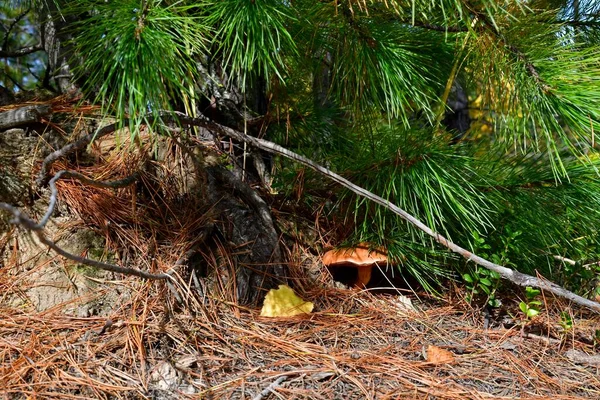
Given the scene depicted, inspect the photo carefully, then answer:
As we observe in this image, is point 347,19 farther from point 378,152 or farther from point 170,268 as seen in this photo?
point 170,268

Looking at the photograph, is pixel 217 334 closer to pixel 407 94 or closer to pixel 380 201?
pixel 380 201

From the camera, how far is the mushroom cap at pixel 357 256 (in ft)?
4.29

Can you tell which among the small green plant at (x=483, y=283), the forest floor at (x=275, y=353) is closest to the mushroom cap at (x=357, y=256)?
the forest floor at (x=275, y=353)

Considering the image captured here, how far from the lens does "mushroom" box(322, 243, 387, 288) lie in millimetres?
1311

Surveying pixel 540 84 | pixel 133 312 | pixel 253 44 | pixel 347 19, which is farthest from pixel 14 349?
pixel 540 84

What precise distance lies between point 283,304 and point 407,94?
0.67m

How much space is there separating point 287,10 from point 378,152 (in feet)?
1.60

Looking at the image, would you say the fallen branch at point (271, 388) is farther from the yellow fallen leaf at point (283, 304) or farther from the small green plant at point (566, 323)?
the small green plant at point (566, 323)

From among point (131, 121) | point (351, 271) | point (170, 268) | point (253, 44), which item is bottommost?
point (351, 271)

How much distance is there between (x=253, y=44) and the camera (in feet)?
3.50

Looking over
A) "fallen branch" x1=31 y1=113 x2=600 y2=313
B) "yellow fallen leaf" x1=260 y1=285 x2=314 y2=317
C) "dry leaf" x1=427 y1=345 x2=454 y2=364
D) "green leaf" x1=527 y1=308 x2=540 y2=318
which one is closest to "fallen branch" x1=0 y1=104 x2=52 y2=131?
"fallen branch" x1=31 y1=113 x2=600 y2=313

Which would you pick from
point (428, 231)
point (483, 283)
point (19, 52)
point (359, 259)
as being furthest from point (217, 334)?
point (19, 52)

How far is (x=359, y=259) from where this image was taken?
4.31ft

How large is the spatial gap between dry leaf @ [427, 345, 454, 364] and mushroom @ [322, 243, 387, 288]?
0.29 meters
